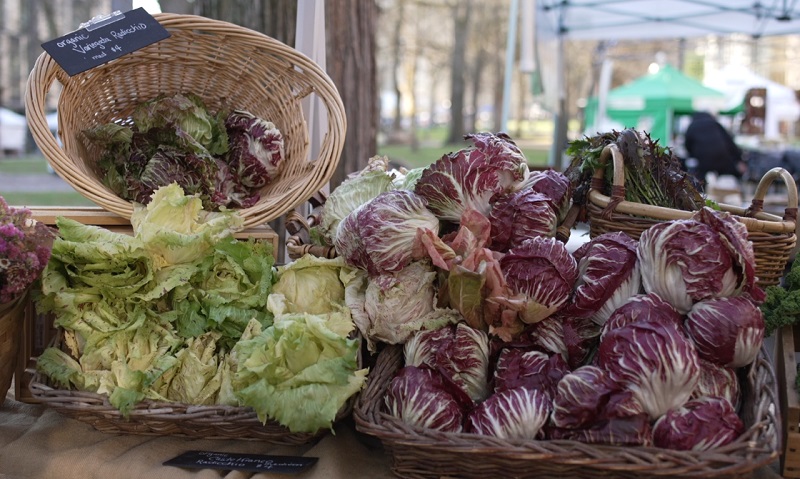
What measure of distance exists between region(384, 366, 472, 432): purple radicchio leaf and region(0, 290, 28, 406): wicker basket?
3.68ft

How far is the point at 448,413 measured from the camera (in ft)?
5.73

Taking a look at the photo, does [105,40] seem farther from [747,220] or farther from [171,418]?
[747,220]

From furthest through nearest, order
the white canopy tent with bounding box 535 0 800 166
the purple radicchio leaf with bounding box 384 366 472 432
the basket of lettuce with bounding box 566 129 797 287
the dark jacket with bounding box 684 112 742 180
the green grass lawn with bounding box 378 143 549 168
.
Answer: the green grass lawn with bounding box 378 143 549 168, the dark jacket with bounding box 684 112 742 180, the white canopy tent with bounding box 535 0 800 166, the basket of lettuce with bounding box 566 129 797 287, the purple radicchio leaf with bounding box 384 366 472 432

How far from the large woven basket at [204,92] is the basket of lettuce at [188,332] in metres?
0.29

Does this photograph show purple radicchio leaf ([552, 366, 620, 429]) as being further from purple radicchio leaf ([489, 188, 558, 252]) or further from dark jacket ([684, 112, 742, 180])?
dark jacket ([684, 112, 742, 180])

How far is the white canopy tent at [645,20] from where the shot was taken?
6359 mm

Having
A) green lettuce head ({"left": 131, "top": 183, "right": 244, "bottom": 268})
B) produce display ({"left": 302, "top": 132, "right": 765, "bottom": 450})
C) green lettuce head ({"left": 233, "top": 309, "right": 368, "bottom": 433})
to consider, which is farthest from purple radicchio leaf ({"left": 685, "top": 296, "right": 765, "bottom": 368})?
green lettuce head ({"left": 131, "top": 183, "right": 244, "bottom": 268})

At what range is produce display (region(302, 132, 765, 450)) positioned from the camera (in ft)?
5.36

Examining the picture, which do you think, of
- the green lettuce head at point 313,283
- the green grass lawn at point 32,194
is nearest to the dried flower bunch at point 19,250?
the green lettuce head at point 313,283

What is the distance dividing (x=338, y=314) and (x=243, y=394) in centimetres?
38

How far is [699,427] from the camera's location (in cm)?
160

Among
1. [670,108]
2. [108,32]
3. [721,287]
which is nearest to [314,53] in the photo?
[108,32]

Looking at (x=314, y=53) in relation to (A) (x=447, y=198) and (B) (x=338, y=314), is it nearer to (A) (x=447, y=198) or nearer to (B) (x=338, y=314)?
(A) (x=447, y=198)

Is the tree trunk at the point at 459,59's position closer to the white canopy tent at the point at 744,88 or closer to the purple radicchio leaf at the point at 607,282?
the white canopy tent at the point at 744,88
